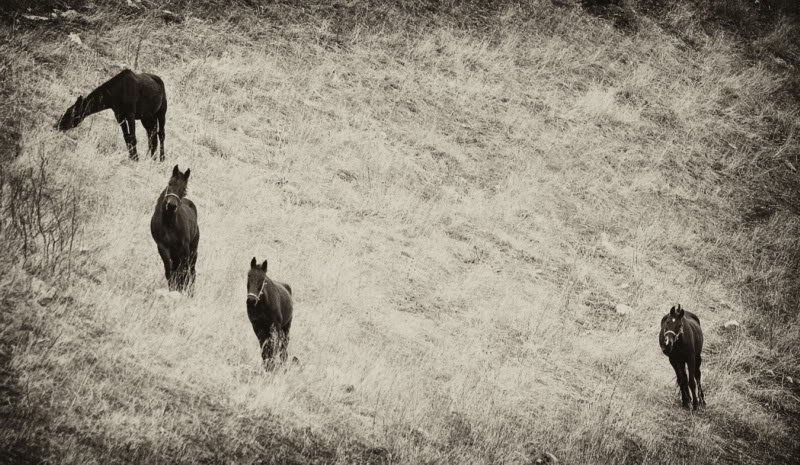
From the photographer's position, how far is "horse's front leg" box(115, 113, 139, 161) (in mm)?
8859

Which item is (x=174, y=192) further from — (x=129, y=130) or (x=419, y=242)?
(x=419, y=242)

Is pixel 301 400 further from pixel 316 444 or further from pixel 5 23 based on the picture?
pixel 5 23

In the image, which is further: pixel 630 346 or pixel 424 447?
pixel 630 346

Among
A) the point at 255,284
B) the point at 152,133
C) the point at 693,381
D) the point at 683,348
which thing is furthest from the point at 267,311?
the point at 693,381

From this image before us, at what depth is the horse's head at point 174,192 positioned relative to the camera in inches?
247

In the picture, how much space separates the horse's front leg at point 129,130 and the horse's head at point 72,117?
47 centimetres

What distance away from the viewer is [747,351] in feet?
34.0

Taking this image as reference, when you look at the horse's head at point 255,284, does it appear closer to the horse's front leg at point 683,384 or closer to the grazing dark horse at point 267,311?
the grazing dark horse at point 267,311

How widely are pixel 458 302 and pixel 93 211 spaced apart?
506cm

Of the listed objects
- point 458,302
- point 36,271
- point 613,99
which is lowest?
point 458,302

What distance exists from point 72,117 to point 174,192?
338cm

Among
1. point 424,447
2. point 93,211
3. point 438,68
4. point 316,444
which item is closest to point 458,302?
point 424,447

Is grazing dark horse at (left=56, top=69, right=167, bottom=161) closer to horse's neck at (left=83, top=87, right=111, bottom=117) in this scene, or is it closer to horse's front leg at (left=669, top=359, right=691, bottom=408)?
horse's neck at (left=83, top=87, right=111, bottom=117)

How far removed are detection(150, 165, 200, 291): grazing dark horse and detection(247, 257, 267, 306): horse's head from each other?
127 centimetres
